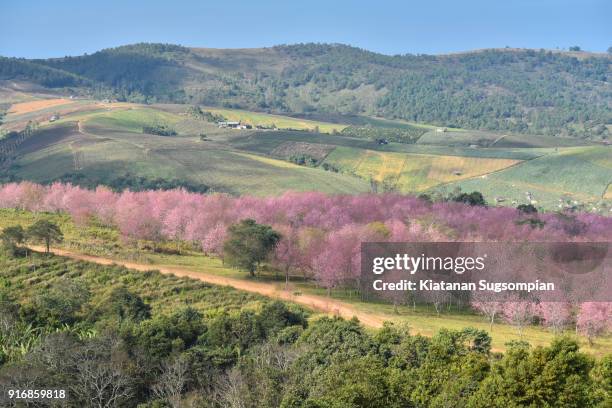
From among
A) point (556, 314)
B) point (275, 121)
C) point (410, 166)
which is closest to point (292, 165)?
point (410, 166)

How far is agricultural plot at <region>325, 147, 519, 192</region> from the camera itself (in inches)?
4820

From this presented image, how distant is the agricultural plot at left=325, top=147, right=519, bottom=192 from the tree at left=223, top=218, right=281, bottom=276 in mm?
62144

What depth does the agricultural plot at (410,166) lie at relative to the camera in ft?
402

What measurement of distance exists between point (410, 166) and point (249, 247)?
7746cm

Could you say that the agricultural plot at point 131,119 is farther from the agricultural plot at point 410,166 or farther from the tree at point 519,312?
the tree at point 519,312

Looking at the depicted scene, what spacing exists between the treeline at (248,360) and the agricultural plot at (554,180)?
73850 millimetres

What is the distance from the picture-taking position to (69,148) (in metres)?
119

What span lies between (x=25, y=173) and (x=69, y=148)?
12.1 meters

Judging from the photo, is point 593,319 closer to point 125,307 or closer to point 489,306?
point 489,306

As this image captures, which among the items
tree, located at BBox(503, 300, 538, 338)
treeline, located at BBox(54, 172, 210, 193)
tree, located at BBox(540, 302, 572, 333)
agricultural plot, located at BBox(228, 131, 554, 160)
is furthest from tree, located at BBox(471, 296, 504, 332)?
agricultural plot, located at BBox(228, 131, 554, 160)

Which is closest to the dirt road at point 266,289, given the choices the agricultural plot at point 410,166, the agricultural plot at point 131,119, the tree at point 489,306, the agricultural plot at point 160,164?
the tree at point 489,306

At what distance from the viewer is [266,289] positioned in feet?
173

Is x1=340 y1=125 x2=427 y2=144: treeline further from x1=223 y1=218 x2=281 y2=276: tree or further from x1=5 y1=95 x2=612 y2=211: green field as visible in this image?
x1=223 y1=218 x2=281 y2=276: tree

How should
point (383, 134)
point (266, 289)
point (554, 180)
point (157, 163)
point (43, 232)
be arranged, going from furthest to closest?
1. point (383, 134)
2. point (554, 180)
3. point (157, 163)
4. point (43, 232)
5. point (266, 289)
